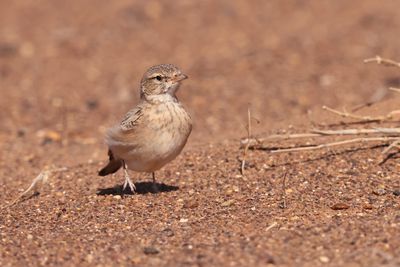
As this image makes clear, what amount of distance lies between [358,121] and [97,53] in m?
7.89

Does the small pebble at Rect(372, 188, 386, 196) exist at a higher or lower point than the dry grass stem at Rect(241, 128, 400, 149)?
lower

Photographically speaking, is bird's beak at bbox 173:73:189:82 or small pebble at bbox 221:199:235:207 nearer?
small pebble at bbox 221:199:235:207

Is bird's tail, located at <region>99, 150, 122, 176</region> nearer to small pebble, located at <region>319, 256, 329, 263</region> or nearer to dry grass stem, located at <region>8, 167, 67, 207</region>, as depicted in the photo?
dry grass stem, located at <region>8, 167, 67, 207</region>

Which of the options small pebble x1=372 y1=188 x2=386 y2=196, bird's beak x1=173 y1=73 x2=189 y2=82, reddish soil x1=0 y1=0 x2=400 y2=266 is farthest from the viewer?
bird's beak x1=173 y1=73 x2=189 y2=82

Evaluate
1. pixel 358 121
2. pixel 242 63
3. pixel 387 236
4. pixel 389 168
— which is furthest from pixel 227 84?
pixel 387 236

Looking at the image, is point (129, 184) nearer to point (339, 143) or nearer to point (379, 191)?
point (339, 143)

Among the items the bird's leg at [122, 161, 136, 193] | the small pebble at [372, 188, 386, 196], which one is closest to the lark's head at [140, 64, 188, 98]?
the bird's leg at [122, 161, 136, 193]

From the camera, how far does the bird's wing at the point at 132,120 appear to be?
7293 mm

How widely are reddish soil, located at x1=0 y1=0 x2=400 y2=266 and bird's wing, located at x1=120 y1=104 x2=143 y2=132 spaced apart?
68 centimetres

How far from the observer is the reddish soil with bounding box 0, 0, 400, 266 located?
5.98 metres

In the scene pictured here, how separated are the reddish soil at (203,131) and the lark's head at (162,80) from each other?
956 mm

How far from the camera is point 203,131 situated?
11.3 meters

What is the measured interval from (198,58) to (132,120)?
7.95m

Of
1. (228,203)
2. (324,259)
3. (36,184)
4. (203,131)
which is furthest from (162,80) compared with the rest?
(203,131)
